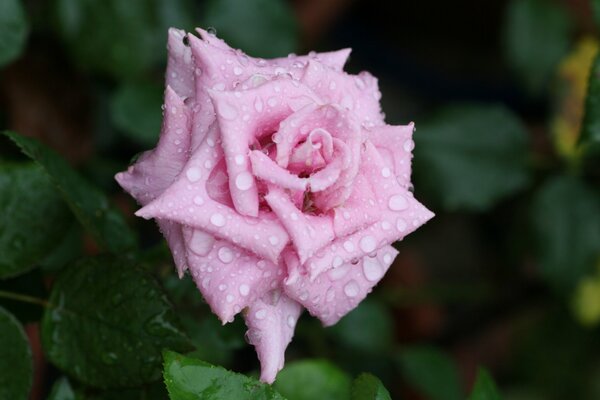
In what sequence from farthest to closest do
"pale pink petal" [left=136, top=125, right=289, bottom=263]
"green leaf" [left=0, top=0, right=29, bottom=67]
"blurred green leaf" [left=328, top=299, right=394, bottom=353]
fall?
"blurred green leaf" [left=328, top=299, right=394, bottom=353]
"green leaf" [left=0, top=0, right=29, bottom=67]
"pale pink petal" [left=136, top=125, right=289, bottom=263]

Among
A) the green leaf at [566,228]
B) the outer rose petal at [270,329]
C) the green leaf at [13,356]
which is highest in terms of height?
the outer rose petal at [270,329]

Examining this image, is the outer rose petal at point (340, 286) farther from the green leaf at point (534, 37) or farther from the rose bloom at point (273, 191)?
the green leaf at point (534, 37)

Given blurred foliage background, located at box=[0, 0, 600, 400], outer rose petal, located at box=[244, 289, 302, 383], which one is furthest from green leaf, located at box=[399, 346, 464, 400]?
outer rose petal, located at box=[244, 289, 302, 383]

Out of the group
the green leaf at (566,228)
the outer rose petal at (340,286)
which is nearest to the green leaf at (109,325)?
the outer rose petal at (340,286)

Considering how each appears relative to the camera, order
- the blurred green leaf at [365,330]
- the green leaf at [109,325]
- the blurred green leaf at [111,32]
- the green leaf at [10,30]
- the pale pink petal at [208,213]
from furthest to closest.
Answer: the blurred green leaf at [365,330] → the blurred green leaf at [111,32] → the green leaf at [10,30] → the green leaf at [109,325] → the pale pink petal at [208,213]

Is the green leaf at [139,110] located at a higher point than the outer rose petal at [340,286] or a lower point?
lower

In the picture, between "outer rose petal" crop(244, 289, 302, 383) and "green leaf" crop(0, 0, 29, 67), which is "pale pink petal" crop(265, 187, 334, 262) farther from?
"green leaf" crop(0, 0, 29, 67)

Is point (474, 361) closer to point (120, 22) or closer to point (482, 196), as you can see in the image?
point (482, 196)

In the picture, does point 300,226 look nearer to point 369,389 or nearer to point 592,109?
point 369,389
